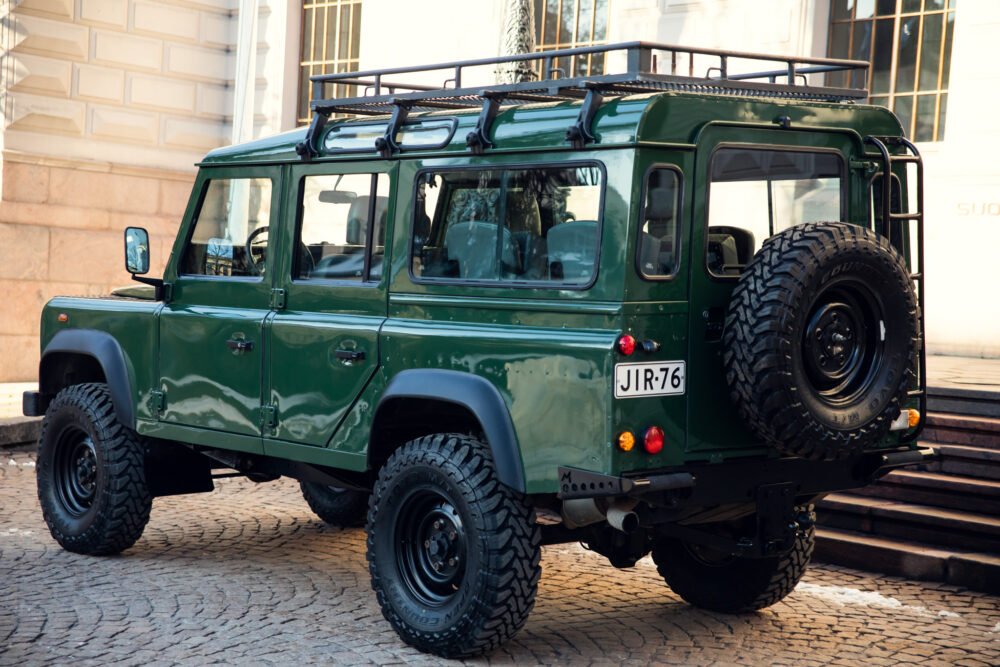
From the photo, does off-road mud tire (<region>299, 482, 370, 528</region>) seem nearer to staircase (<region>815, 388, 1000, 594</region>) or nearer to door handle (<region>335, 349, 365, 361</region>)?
door handle (<region>335, 349, 365, 361</region>)

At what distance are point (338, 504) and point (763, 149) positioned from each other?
12.4ft

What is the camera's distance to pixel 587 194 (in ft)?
17.3

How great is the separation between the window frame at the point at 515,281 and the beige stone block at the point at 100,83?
37.9 feet

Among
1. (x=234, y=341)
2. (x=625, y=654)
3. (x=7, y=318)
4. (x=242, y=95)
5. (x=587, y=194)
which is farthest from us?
(x=242, y=95)

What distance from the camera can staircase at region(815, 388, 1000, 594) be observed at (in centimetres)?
698

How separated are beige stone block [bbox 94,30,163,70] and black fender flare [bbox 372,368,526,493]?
477 inches

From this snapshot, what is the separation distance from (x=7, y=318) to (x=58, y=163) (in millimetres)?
1904

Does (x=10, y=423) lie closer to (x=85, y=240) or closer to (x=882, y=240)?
(x=85, y=240)

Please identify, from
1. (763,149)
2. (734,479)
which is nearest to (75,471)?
(734,479)

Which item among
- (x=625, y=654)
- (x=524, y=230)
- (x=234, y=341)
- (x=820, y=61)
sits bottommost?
(x=625, y=654)

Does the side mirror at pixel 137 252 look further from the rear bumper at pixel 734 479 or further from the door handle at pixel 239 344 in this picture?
the rear bumper at pixel 734 479

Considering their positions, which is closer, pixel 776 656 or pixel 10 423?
pixel 776 656

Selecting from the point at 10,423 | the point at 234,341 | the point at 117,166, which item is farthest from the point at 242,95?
the point at 234,341

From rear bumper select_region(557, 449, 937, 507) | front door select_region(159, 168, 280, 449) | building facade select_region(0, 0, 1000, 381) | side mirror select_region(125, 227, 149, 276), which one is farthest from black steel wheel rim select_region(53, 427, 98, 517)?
building facade select_region(0, 0, 1000, 381)
